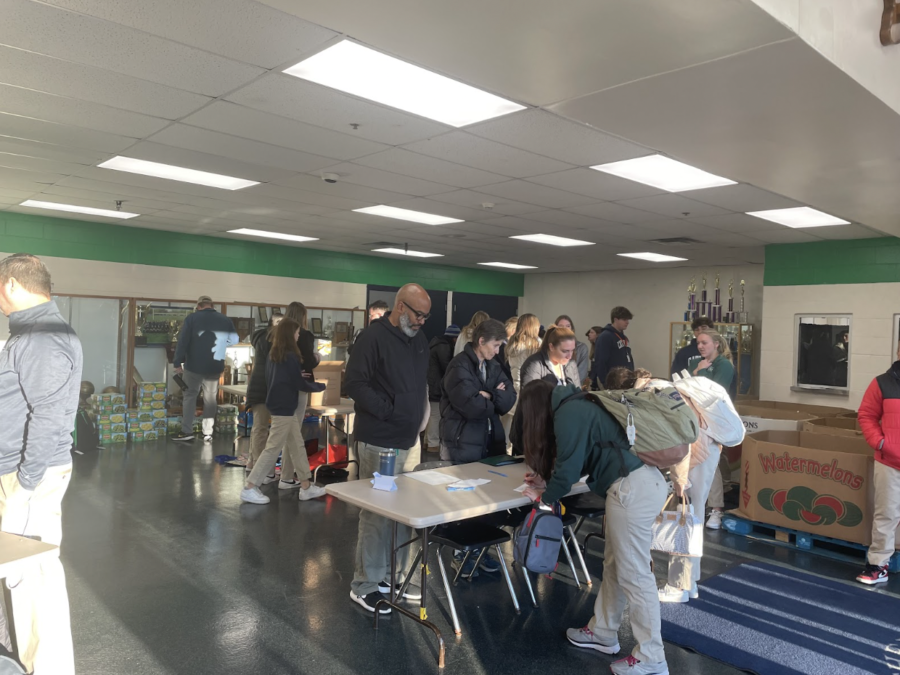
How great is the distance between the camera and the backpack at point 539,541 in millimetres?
3186

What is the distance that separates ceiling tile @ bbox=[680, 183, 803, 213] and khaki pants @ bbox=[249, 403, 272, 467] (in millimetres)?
4339

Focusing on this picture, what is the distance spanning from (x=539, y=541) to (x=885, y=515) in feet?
9.19

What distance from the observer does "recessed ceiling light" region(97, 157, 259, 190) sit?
554 cm

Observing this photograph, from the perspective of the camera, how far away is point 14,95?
12.5 feet

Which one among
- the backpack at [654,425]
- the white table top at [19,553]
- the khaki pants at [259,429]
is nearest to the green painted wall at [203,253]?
the khaki pants at [259,429]

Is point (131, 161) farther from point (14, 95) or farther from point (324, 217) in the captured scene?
point (324, 217)

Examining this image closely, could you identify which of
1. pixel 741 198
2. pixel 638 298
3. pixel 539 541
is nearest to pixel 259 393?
pixel 539 541

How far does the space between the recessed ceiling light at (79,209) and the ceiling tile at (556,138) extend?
5.63 m

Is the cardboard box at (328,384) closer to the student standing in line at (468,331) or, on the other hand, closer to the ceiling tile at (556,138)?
the student standing in line at (468,331)

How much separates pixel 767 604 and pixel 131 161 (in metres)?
5.72

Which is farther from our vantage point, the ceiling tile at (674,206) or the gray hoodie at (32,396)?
the ceiling tile at (674,206)

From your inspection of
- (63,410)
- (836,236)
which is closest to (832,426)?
(836,236)

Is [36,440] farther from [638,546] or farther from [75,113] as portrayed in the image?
[638,546]

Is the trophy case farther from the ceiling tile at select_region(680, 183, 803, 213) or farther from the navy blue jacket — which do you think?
the navy blue jacket
